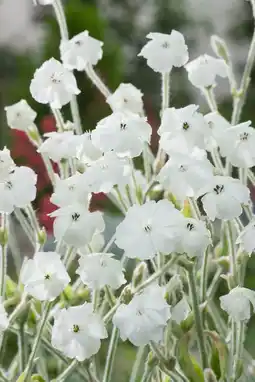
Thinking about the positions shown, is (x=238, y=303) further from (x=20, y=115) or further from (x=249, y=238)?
(x=20, y=115)

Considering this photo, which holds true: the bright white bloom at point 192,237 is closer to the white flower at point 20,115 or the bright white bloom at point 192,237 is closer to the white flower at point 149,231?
the white flower at point 149,231

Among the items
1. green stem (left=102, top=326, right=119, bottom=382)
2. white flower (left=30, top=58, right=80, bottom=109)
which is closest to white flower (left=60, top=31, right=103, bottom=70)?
white flower (left=30, top=58, right=80, bottom=109)

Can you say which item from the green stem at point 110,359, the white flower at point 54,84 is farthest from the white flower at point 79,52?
the green stem at point 110,359

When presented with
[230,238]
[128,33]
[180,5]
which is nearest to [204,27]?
[180,5]

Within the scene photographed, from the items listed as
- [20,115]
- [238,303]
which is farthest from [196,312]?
[20,115]

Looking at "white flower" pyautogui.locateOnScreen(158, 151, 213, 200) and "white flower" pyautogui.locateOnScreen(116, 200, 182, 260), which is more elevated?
"white flower" pyautogui.locateOnScreen(158, 151, 213, 200)

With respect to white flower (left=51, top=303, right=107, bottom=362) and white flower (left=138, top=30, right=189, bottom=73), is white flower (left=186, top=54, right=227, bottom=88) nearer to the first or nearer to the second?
white flower (left=138, top=30, right=189, bottom=73)

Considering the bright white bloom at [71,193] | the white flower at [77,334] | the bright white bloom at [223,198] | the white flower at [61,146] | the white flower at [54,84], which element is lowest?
the white flower at [77,334]
